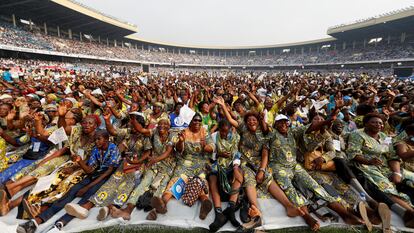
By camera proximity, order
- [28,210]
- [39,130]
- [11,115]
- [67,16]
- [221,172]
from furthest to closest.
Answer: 1. [67,16]
2. [11,115]
3. [39,130]
4. [221,172]
5. [28,210]

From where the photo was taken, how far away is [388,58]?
33281 millimetres

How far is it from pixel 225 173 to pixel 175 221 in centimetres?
101

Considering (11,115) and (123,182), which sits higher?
(11,115)

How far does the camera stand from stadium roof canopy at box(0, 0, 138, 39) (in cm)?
2609

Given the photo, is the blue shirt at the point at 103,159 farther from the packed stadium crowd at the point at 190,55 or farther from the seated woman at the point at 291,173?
the packed stadium crowd at the point at 190,55

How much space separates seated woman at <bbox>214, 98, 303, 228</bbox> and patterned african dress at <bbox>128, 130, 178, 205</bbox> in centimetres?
119

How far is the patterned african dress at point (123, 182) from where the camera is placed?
3.04 meters

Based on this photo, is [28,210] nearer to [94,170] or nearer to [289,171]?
[94,170]

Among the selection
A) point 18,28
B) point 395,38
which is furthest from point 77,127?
point 395,38

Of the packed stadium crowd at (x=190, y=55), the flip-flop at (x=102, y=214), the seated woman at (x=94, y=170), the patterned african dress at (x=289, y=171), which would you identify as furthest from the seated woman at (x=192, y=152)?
the packed stadium crowd at (x=190, y=55)

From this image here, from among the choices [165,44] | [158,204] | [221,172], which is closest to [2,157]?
[158,204]

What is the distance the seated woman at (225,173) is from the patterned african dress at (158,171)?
683mm

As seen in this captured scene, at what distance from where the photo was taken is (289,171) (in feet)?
11.0

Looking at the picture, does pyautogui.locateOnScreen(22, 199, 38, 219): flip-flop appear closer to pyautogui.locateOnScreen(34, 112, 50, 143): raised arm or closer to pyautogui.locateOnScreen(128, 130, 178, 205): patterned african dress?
pyautogui.locateOnScreen(128, 130, 178, 205): patterned african dress
